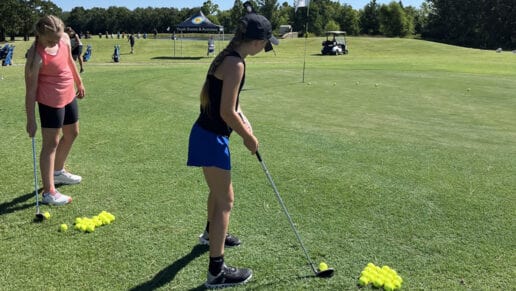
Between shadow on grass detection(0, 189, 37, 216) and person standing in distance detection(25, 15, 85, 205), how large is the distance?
8.3 inches

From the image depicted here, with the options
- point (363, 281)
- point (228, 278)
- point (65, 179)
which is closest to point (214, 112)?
point (228, 278)

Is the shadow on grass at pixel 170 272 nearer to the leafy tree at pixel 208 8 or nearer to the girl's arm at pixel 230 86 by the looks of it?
the girl's arm at pixel 230 86

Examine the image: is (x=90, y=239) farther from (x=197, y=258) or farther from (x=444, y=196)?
(x=444, y=196)

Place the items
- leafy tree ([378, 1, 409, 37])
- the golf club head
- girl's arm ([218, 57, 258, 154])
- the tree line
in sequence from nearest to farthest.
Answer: girl's arm ([218, 57, 258, 154]), the golf club head, the tree line, leafy tree ([378, 1, 409, 37])

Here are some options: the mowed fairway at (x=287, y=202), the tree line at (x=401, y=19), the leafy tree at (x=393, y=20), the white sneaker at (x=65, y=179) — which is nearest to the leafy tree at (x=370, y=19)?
the tree line at (x=401, y=19)

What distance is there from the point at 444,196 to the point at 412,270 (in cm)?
189

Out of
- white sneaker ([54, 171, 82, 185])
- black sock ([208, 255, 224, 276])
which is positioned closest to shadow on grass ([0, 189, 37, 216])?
white sneaker ([54, 171, 82, 185])

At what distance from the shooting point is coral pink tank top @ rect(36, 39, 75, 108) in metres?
4.55

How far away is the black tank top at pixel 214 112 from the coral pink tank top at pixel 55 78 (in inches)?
89.1

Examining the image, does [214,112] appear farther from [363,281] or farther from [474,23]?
[474,23]

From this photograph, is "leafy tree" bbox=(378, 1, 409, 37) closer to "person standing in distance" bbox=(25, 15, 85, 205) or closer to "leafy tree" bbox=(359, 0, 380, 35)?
"leafy tree" bbox=(359, 0, 380, 35)

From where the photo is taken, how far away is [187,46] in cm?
5028

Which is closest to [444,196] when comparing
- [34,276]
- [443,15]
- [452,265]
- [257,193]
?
[452,265]

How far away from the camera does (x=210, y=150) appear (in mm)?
3217
